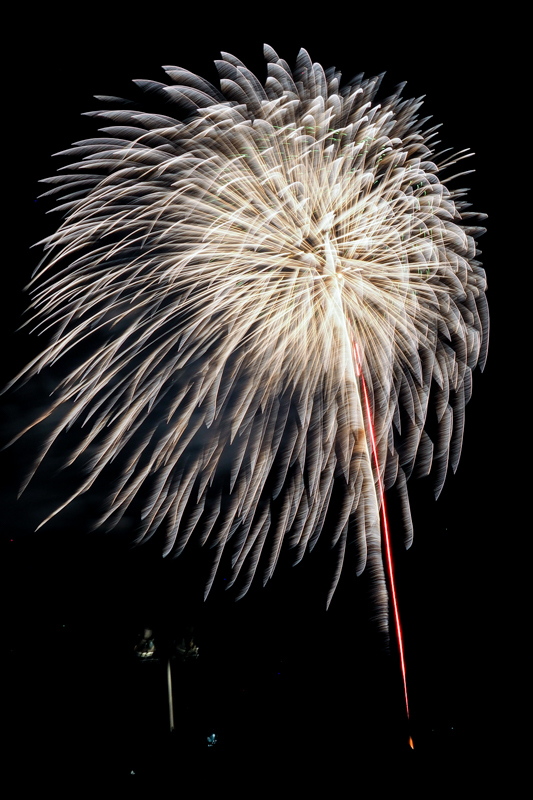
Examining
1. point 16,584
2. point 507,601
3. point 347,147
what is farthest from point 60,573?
point 347,147

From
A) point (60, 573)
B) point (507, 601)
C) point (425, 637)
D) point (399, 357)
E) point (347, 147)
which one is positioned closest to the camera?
point (347, 147)

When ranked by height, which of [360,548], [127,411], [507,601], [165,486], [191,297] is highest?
[191,297]

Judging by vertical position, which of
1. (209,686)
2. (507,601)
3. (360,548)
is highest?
(360,548)

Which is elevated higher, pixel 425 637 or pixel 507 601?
pixel 507 601

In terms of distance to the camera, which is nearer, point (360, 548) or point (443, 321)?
point (360, 548)

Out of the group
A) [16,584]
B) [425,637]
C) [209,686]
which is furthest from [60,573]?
[425,637]

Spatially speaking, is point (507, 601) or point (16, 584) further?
point (16, 584)

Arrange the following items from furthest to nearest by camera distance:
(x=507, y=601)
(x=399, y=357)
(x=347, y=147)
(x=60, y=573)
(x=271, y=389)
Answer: (x=60, y=573), (x=507, y=601), (x=399, y=357), (x=271, y=389), (x=347, y=147)

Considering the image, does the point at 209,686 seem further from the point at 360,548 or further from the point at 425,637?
the point at 360,548

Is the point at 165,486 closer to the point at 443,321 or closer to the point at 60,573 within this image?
the point at 443,321
